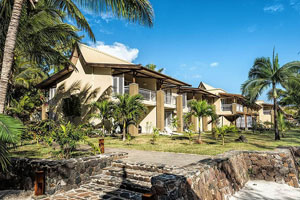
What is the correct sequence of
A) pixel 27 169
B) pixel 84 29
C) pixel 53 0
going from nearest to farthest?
pixel 27 169 < pixel 53 0 < pixel 84 29

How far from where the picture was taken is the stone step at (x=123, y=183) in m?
5.49

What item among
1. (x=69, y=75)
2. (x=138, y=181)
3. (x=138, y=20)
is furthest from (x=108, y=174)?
(x=69, y=75)

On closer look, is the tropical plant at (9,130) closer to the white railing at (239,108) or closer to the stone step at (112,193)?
the stone step at (112,193)

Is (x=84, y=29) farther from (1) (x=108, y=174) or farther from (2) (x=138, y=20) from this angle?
(1) (x=108, y=174)

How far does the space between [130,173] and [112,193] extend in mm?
884

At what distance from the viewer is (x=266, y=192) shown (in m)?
7.69

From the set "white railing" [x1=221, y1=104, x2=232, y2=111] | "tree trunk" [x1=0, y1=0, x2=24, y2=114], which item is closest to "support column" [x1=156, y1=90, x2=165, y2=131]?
"white railing" [x1=221, y1=104, x2=232, y2=111]

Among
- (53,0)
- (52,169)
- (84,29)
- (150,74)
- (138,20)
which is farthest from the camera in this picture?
(150,74)

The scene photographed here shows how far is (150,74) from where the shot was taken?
60.8ft

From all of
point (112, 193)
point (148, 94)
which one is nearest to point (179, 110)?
point (148, 94)

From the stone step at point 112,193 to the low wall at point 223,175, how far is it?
1.19 metres

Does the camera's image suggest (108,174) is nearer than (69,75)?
Yes

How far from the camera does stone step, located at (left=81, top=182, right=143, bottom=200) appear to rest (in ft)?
17.0

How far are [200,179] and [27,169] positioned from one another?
5.08 meters
